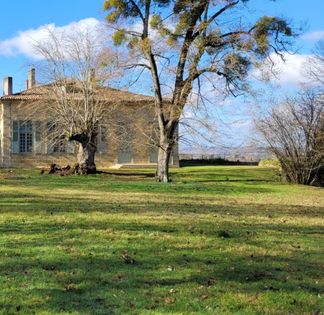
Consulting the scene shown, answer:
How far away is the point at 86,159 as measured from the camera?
115ft

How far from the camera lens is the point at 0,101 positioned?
154 feet

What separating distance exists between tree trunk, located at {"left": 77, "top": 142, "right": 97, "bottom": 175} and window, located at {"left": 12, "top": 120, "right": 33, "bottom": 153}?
1347cm

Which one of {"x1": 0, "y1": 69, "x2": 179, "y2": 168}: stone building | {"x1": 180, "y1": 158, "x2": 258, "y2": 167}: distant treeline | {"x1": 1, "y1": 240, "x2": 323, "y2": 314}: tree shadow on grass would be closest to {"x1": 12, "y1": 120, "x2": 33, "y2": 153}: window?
{"x1": 0, "y1": 69, "x2": 179, "y2": 168}: stone building

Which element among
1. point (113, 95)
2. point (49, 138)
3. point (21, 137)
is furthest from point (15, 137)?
point (113, 95)

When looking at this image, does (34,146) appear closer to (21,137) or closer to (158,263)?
(21,137)

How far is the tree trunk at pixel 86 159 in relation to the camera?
1363 inches

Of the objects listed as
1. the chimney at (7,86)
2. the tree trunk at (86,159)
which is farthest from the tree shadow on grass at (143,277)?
the chimney at (7,86)

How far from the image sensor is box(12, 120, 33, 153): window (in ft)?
155

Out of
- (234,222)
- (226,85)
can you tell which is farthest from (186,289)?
(226,85)

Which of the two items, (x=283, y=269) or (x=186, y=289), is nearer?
(x=186, y=289)

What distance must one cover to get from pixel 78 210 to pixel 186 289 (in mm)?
7180

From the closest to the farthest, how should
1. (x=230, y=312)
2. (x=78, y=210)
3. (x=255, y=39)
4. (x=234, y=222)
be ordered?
(x=230, y=312) < (x=234, y=222) < (x=78, y=210) < (x=255, y=39)

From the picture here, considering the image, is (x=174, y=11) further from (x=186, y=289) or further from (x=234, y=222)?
(x=186, y=289)

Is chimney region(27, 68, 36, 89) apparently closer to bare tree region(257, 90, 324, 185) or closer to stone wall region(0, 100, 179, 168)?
stone wall region(0, 100, 179, 168)
